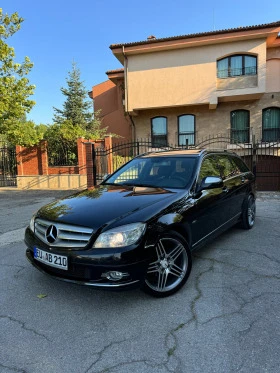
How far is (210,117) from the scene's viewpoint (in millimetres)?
17750

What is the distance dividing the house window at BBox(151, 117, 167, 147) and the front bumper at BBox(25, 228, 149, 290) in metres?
16.3

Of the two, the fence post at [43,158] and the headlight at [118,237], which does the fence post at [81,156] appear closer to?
the fence post at [43,158]

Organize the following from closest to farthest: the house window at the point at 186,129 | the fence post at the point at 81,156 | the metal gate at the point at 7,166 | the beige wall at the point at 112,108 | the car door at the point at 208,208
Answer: the car door at the point at 208,208 → the fence post at the point at 81,156 → the metal gate at the point at 7,166 → the house window at the point at 186,129 → the beige wall at the point at 112,108

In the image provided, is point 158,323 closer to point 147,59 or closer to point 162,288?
point 162,288

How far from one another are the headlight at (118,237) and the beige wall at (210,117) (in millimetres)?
15943

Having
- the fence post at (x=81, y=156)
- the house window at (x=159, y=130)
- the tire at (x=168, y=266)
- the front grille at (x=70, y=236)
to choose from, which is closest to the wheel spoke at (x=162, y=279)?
the tire at (x=168, y=266)

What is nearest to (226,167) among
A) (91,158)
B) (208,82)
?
(91,158)

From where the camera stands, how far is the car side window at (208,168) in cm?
411

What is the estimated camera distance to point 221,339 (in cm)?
243

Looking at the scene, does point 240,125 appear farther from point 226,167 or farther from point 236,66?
point 226,167

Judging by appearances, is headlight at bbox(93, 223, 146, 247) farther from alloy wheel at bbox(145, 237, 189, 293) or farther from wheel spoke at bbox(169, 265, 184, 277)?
wheel spoke at bbox(169, 265, 184, 277)

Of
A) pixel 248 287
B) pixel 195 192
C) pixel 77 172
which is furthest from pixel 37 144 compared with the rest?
pixel 248 287

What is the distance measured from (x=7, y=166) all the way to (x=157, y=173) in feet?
43.1

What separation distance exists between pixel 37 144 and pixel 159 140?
805 centimetres
